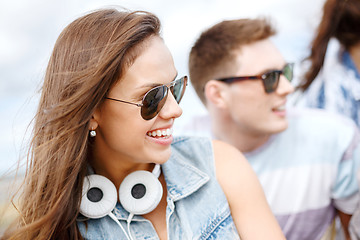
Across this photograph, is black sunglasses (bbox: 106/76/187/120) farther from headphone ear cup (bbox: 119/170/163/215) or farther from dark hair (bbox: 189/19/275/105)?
dark hair (bbox: 189/19/275/105)

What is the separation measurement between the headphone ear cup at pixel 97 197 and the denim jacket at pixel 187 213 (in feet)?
0.22

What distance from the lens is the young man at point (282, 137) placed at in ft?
7.30

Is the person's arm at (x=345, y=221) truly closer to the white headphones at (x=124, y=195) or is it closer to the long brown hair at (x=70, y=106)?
the white headphones at (x=124, y=195)

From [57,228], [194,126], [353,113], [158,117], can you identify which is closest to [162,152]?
[158,117]

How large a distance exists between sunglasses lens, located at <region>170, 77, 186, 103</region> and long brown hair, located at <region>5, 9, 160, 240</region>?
0.64 feet

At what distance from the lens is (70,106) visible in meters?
1.28

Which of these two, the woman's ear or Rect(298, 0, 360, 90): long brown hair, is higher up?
the woman's ear

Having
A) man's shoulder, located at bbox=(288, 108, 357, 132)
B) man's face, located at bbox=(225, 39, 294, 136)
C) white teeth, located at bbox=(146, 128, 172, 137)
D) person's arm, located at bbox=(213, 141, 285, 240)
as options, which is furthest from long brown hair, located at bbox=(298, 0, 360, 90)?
white teeth, located at bbox=(146, 128, 172, 137)

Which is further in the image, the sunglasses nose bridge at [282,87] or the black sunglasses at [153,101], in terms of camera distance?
the sunglasses nose bridge at [282,87]

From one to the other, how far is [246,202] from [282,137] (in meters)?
0.91

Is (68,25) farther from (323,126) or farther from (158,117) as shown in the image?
(323,126)

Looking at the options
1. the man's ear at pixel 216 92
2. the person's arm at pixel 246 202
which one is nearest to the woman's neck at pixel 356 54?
the man's ear at pixel 216 92

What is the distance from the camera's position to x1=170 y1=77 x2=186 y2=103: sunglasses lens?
1.46 metres

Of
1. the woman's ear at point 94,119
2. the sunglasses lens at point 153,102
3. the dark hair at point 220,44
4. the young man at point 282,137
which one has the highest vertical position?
the sunglasses lens at point 153,102
